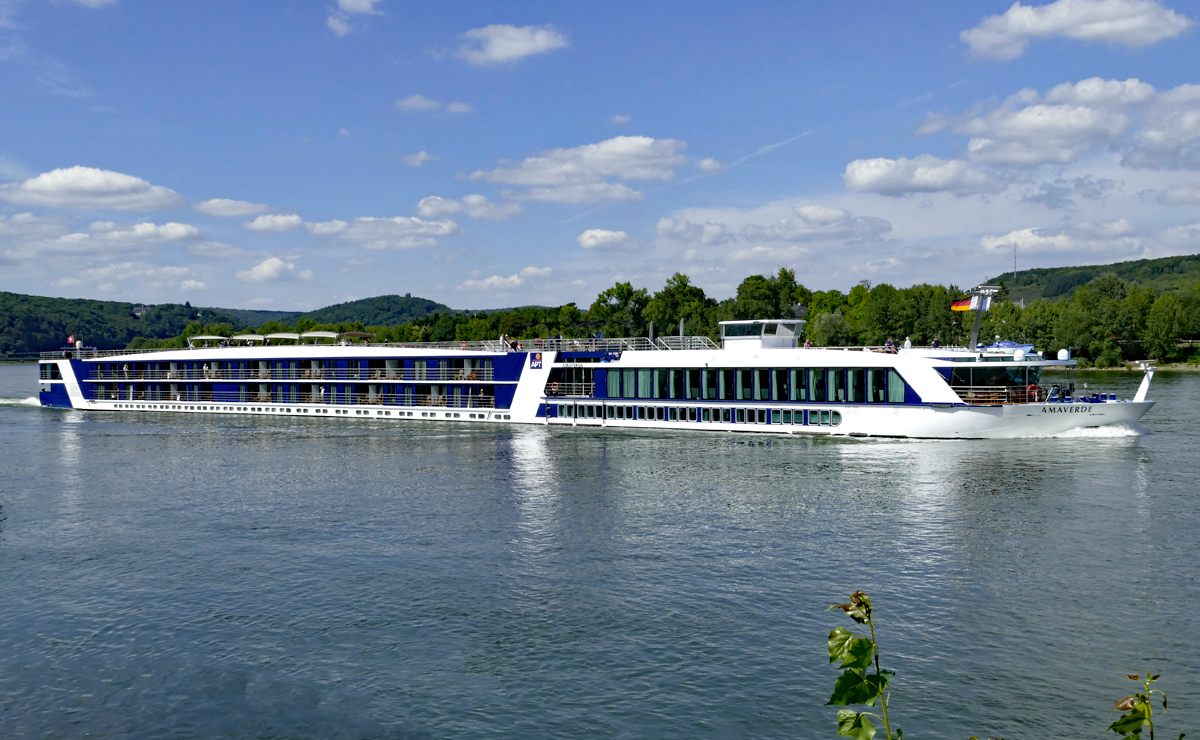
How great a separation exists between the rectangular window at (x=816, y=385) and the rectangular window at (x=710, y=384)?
6.55m

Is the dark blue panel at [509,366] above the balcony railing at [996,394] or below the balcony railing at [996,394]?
above

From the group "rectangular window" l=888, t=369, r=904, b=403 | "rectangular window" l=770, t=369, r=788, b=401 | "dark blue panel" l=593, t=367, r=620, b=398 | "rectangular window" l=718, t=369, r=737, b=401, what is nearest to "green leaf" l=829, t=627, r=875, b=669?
"rectangular window" l=888, t=369, r=904, b=403

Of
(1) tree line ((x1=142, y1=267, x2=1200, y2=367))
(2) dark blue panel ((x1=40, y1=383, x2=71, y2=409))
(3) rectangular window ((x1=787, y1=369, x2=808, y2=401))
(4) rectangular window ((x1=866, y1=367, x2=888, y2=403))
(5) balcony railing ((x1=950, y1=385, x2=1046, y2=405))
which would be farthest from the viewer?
(1) tree line ((x1=142, y1=267, x2=1200, y2=367))

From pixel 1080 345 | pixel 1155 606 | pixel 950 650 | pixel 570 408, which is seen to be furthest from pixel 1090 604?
pixel 1080 345

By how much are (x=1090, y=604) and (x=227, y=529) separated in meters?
28.3

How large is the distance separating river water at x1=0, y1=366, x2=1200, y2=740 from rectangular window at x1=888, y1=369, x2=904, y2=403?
681 cm

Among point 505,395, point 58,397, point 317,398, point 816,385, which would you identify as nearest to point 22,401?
point 58,397

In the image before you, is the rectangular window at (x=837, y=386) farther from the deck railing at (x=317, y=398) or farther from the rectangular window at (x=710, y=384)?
the deck railing at (x=317, y=398)

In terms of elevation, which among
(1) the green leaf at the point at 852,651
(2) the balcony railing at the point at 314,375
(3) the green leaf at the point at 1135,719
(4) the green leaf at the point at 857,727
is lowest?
(4) the green leaf at the point at 857,727

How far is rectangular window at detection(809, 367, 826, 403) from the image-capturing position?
184 feet

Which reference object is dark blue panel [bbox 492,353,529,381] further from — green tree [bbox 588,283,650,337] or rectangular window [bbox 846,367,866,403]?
green tree [bbox 588,283,650,337]

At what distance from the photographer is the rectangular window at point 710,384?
2370 inches

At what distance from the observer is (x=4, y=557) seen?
→ 29828 millimetres

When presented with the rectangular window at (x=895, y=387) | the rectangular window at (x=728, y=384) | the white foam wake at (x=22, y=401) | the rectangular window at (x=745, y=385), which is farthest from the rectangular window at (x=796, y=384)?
the white foam wake at (x=22, y=401)
